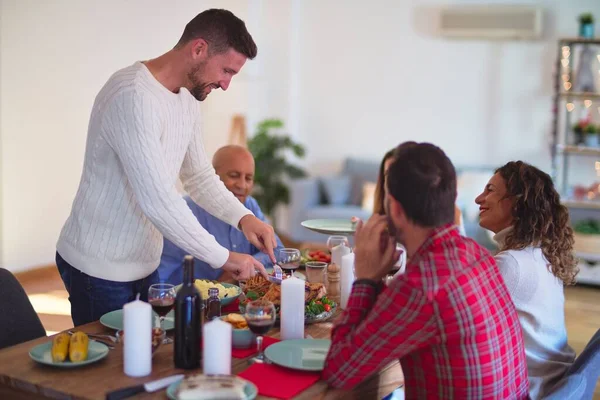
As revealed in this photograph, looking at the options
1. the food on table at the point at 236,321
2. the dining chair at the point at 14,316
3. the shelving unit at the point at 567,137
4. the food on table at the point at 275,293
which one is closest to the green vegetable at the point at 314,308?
the food on table at the point at 275,293

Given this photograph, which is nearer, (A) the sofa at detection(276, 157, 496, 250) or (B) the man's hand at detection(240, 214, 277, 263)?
(B) the man's hand at detection(240, 214, 277, 263)

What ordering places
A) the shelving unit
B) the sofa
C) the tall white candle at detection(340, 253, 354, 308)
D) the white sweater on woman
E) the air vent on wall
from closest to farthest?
the white sweater on woman → the tall white candle at detection(340, 253, 354, 308) → the shelving unit → the sofa → the air vent on wall

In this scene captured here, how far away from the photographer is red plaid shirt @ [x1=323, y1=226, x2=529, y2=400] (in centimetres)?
154

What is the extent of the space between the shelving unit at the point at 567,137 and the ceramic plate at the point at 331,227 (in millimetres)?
3524

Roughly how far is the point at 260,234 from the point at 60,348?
2.85 ft

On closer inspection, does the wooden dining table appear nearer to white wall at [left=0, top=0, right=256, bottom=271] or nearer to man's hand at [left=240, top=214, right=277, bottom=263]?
man's hand at [left=240, top=214, right=277, bottom=263]

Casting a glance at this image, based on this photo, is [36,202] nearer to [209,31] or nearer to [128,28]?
[128,28]

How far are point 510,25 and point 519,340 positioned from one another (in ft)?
18.6

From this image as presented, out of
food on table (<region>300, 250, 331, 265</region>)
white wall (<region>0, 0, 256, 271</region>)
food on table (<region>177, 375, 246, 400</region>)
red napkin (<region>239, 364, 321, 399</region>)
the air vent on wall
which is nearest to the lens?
food on table (<region>177, 375, 246, 400</region>)

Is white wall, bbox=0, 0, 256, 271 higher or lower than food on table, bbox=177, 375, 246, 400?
higher

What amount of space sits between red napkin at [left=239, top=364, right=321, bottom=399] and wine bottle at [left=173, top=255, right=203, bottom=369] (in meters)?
0.13

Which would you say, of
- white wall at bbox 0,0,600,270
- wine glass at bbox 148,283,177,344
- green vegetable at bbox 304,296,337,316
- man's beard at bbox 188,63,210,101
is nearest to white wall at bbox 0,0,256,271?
white wall at bbox 0,0,600,270

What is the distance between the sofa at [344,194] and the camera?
6578 millimetres

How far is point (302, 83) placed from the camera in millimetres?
7758
